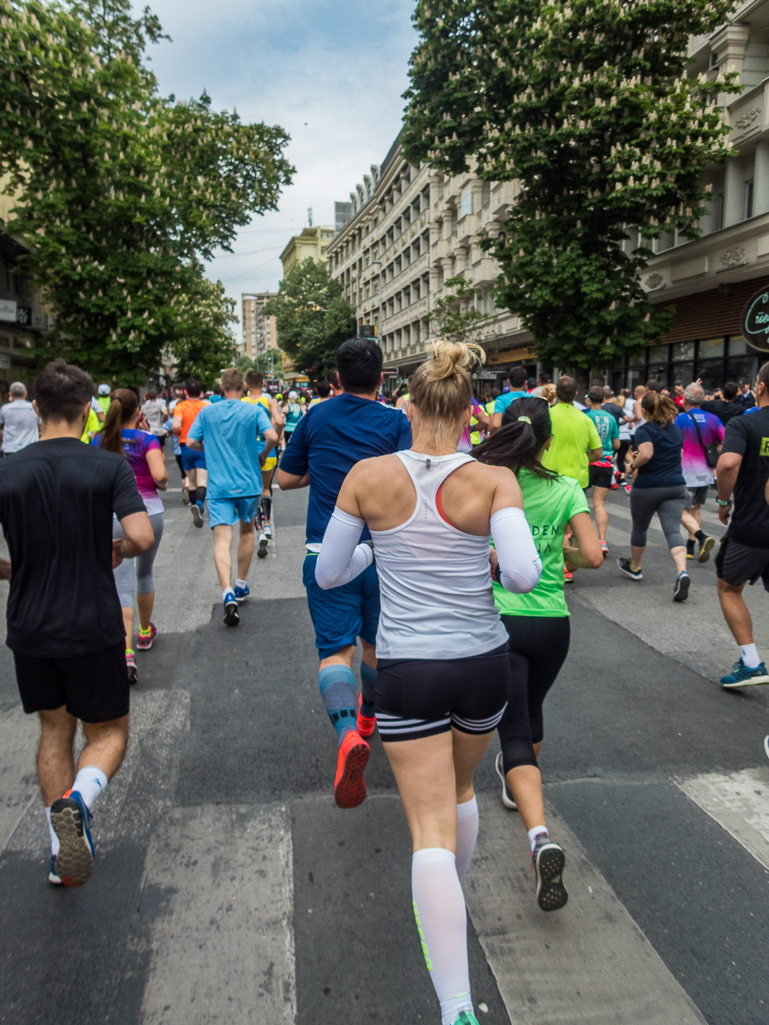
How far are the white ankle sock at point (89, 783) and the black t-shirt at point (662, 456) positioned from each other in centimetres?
547

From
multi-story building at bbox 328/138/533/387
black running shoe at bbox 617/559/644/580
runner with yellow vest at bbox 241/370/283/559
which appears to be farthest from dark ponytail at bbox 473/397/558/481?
multi-story building at bbox 328/138/533/387

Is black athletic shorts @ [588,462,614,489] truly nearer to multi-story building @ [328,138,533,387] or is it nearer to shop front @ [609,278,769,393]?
shop front @ [609,278,769,393]

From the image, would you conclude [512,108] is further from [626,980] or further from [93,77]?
[626,980]

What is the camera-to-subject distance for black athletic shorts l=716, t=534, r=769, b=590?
4.48m

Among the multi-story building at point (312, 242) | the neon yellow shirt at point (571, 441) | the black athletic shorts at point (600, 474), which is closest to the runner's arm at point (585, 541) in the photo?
the neon yellow shirt at point (571, 441)

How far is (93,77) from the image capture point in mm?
20984

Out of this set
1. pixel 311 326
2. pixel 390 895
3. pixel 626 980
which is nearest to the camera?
pixel 626 980

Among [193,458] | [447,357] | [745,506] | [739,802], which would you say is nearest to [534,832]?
[739,802]

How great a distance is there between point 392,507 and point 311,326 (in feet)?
235

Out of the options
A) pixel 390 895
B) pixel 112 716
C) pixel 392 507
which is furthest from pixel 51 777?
pixel 392 507

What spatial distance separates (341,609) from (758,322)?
5247mm

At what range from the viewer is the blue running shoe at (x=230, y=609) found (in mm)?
6207

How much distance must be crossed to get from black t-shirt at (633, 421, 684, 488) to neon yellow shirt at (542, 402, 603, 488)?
0.44 m

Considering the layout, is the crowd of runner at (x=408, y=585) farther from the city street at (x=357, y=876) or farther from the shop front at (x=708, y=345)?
the shop front at (x=708, y=345)
